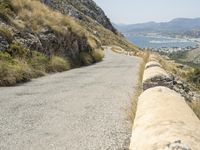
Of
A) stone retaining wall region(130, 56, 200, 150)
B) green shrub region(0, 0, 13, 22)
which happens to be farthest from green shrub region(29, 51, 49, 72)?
stone retaining wall region(130, 56, 200, 150)

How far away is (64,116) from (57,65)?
1337 centimetres

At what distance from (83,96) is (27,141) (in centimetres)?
636

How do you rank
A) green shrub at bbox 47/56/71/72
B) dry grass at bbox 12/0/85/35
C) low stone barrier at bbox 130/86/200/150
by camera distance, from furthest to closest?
dry grass at bbox 12/0/85/35
green shrub at bbox 47/56/71/72
low stone barrier at bbox 130/86/200/150

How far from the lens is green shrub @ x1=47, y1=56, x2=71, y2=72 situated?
76.9ft

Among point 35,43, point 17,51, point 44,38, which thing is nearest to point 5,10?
point 35,43

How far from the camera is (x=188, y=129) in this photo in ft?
16.0

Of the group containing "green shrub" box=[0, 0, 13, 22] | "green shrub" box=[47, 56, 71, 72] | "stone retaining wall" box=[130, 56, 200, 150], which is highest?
"green shrub" box=[0, 0, 13, 22]

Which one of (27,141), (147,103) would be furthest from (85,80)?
(147,103)

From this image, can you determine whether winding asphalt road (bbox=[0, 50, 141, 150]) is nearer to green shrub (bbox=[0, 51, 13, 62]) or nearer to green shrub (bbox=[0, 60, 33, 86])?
green shrub (bbox=[0, 60, 33, 86])

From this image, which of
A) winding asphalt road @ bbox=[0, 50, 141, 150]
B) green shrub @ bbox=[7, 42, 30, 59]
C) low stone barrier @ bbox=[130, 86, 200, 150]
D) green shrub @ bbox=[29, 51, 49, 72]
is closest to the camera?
low stone barrier @ bbox=[130, 86, 200, 150]

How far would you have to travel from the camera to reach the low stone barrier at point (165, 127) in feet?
13.9

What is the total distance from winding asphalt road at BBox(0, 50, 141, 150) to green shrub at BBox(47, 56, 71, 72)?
5386 mm

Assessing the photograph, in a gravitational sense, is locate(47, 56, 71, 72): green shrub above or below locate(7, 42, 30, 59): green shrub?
below

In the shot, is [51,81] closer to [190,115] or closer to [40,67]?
[40,67]
